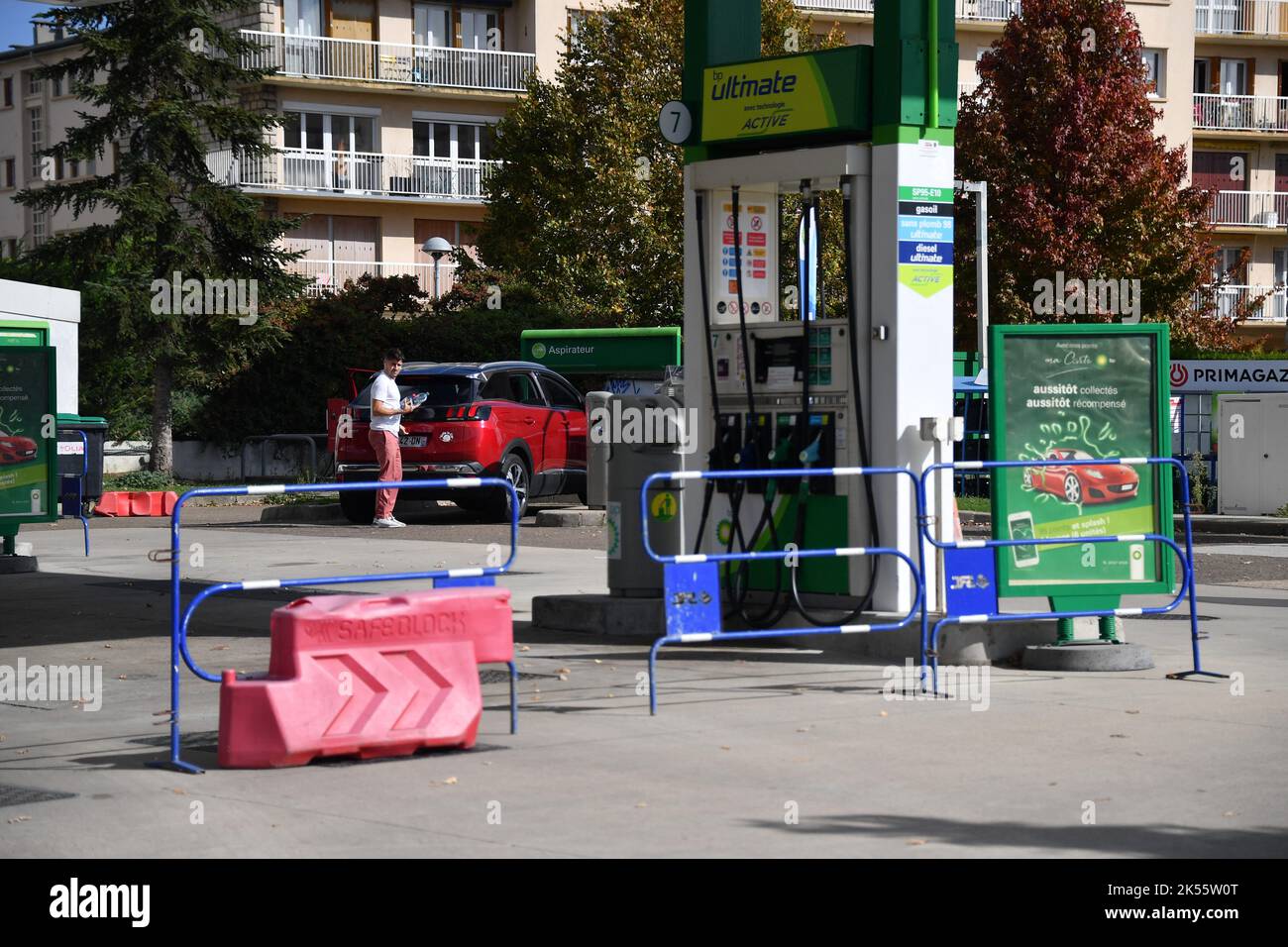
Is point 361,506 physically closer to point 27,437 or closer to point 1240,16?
point 27,437

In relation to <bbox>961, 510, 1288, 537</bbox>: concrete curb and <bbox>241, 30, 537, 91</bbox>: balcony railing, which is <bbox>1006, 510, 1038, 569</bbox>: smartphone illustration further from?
<bbox>241, 30, 537, 91</bbox>: balcony railing

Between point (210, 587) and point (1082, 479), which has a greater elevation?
point (1082, 479)

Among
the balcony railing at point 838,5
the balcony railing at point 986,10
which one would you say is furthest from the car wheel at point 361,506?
the balcony railing at point 986,10

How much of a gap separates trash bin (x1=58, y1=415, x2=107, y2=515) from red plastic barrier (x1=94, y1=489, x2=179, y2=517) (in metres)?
5.99

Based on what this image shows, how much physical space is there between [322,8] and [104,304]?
21554 millimetres

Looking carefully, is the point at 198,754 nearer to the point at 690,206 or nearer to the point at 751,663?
the point at 751,663

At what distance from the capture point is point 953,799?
7141mm

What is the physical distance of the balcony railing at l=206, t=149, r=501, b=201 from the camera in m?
51.0

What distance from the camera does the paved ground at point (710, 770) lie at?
6520mm

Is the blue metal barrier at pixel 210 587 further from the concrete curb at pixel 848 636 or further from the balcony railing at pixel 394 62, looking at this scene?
the balcony railing at pixel 394 62

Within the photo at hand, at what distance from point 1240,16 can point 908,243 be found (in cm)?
5626

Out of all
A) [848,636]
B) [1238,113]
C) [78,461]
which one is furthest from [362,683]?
[1238,113]

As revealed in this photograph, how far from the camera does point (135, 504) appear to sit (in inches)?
1056
